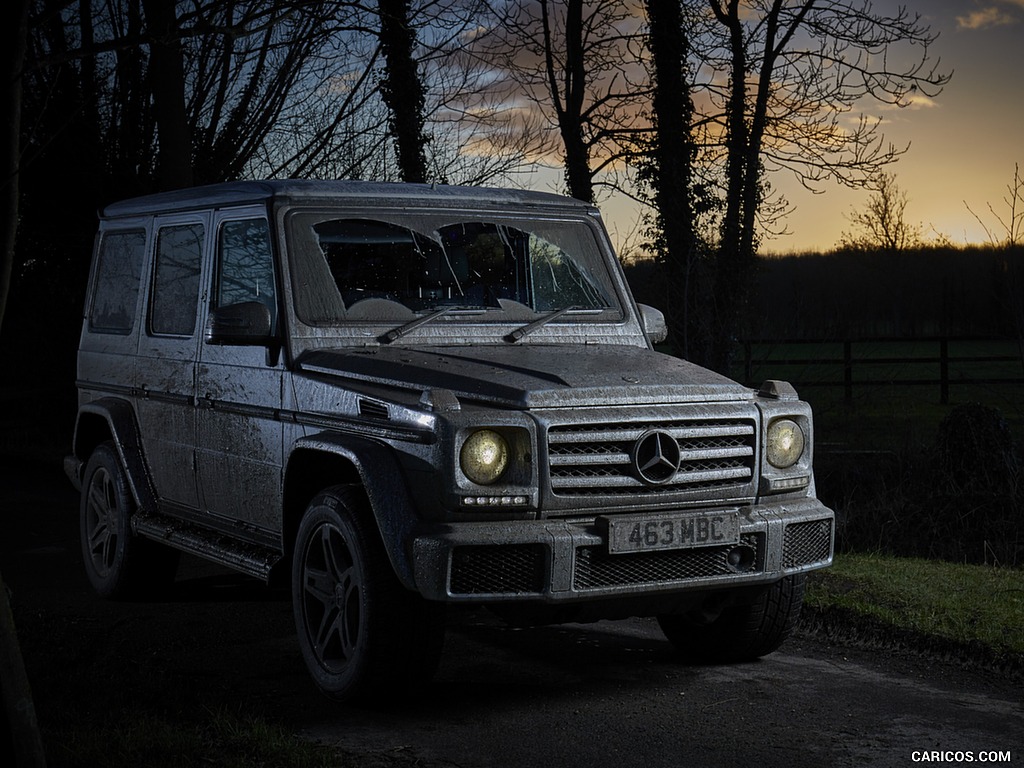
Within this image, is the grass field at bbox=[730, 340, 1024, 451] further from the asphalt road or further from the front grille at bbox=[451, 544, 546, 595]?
the front grille at bbox=[451, 544, 546, 595]

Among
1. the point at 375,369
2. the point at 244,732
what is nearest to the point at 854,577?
the point at 375,369

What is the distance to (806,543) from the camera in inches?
228

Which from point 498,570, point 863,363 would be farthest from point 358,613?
point 863,363

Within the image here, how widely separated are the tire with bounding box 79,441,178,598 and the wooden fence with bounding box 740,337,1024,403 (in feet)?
23.9

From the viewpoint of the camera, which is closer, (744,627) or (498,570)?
(498,570)

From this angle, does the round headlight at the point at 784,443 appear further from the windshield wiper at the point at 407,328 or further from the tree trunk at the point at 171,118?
the tree trunk at the point at 171,118

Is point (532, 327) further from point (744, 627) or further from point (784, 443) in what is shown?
point (744, 627)

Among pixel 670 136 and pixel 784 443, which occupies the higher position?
pixel 670 136

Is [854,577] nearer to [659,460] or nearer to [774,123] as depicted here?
[659,460]

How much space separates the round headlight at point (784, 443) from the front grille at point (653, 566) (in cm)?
42

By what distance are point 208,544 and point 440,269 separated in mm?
1785

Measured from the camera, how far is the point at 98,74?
1584 cm

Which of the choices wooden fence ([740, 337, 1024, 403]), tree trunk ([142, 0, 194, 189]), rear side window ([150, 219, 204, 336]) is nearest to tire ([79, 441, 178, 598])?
rear side window ([150, 219, 204, 336])

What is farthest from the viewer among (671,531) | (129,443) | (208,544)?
(129,443)
